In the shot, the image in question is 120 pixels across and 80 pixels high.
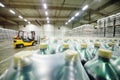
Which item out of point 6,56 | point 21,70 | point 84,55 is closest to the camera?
point 21,70

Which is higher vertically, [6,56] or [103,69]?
[103,69]

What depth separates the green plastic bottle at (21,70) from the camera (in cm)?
38

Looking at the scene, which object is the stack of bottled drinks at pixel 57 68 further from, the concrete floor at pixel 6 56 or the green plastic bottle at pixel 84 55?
the concrete floor at pixel 6 56

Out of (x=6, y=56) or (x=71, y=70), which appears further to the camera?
(x=6, y=56)

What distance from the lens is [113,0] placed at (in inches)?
344

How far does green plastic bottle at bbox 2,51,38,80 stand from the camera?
0.38 metres

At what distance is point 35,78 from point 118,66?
38 centimetres

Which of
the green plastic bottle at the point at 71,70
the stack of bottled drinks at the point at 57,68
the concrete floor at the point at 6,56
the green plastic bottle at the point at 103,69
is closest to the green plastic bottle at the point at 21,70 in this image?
the stack of bottled drinks at the point at 57,68

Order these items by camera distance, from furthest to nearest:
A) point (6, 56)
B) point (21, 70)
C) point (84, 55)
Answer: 1. point (6, 56)
2. point (84, 55)
3. point (21, 70)

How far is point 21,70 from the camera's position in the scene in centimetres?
38

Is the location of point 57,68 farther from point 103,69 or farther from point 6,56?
point 6,56

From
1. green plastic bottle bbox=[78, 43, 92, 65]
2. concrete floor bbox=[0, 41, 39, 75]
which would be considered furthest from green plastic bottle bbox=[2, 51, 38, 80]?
concrete floor bbox=[0, 41, 39, 75]

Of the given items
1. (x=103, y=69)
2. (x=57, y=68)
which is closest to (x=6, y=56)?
(x=57, y=68)

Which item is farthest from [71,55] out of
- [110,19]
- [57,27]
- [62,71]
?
[57,27]
